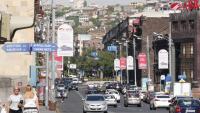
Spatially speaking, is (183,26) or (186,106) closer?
(186,106)

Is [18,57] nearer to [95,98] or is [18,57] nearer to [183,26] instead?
[95,98]

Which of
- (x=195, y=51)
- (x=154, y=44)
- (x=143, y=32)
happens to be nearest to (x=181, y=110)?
(x=195, y=51)

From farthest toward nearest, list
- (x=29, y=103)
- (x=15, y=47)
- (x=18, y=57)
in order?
(x=18, y=57) → (x=15, y=47) → (x=29, y=103)

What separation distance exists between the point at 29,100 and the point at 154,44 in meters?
114

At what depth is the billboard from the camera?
4466cm

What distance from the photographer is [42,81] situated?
66.4m

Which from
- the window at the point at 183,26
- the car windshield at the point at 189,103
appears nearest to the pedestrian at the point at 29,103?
the car windshield at the point at 189,103

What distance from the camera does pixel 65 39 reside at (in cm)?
4481

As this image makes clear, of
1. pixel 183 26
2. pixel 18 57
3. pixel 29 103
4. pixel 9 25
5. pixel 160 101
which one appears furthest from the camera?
pixel 183 26

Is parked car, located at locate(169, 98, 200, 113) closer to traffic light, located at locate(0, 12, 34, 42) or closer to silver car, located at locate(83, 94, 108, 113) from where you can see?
silver car, located at locate(83, 94, 108, 113)

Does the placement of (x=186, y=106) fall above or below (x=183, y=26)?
below

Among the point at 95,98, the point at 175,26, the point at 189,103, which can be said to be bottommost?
the point at 95,98

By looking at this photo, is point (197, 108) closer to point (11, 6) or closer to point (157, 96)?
point (11, 6)

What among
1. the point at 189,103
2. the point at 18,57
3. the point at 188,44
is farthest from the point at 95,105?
the point at 188,44
